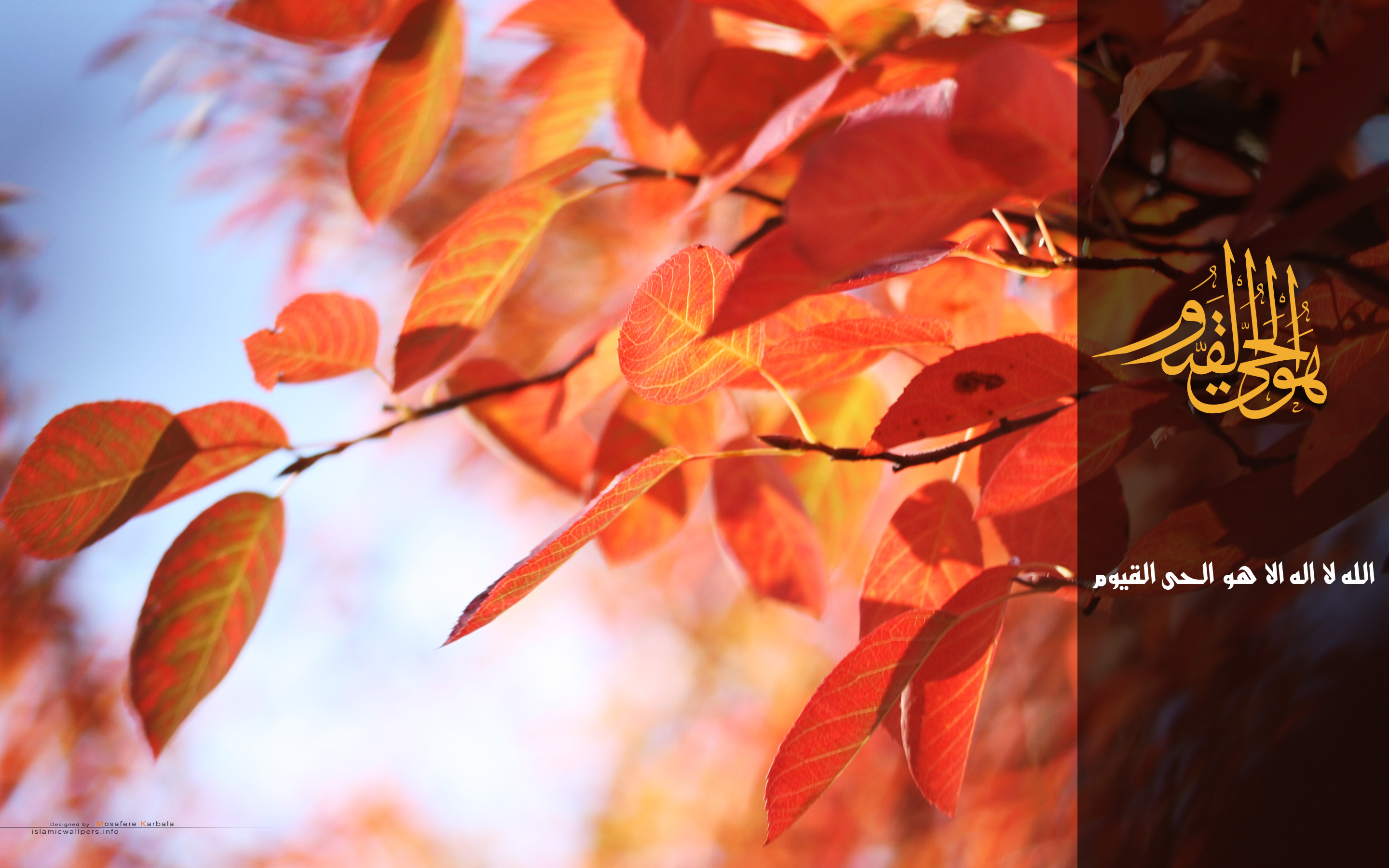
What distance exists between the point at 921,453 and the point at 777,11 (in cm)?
→ 12

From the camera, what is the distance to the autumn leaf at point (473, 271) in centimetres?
20

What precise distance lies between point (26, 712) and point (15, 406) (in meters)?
0.42

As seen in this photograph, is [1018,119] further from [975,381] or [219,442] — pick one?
[219,442]

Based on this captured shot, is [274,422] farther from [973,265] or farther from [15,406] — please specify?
[15,406]

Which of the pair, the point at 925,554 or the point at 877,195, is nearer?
the point at 877,195

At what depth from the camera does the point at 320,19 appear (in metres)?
0.20

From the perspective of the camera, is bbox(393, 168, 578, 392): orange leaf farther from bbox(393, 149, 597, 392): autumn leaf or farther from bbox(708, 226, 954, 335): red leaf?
bbox(708, 226, 954, 335): red leaf

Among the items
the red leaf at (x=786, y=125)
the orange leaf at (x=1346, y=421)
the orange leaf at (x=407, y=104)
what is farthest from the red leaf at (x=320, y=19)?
the orange leaf at (x=1346, y=421)

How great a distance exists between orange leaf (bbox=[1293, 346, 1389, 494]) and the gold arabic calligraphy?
30mm

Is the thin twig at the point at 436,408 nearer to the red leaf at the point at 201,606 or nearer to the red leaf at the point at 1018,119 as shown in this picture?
the red leaf at the point at 201,606

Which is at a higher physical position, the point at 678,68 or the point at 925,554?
the point at 678,68

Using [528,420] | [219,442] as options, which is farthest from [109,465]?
[528,420]

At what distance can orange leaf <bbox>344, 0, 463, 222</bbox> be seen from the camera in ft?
0.70

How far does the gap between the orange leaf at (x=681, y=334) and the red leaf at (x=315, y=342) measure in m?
0.10
